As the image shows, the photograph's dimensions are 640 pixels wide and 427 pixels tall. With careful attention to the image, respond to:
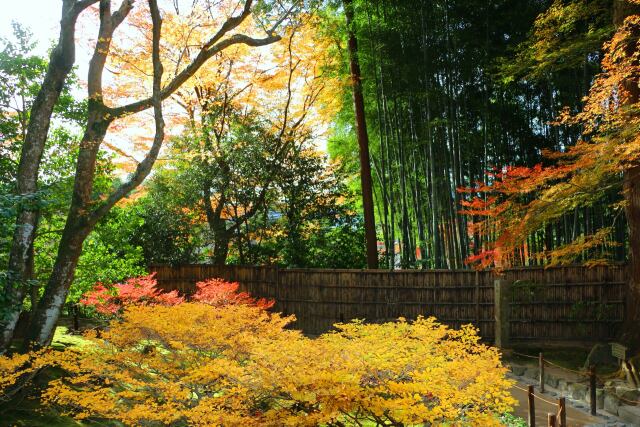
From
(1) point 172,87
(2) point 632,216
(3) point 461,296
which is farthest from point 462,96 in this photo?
(1) point 172,87

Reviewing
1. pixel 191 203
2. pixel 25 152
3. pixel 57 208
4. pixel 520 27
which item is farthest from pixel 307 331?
pixel 520 27

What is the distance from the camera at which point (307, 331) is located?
1153 cm

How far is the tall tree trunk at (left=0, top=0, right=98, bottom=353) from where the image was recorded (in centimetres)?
568

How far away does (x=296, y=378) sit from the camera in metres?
3.81

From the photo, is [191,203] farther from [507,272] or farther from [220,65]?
[507,272]

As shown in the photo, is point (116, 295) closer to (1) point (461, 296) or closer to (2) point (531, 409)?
(2) point (531, 409)

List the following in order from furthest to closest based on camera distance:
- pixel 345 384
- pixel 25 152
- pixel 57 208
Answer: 1. pixel 57 208
2. pixel 25 152
3. pixel 345 384

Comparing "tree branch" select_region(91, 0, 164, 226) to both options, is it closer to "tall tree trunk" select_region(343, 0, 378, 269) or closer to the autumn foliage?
the autumn foliage

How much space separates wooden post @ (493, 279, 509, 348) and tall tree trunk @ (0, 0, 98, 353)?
769 centimetres

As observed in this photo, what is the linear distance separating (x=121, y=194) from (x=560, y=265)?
765 cm

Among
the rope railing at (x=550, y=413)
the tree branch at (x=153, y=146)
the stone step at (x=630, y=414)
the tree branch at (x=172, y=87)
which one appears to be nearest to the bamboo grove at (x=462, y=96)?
the stone step at (x=630, y=414)

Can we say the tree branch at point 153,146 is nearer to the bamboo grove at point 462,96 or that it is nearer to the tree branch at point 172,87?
the tree branch at point 172,87

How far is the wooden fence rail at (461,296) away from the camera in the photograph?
9320 millimetres

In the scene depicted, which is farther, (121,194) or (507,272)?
(507,272)
